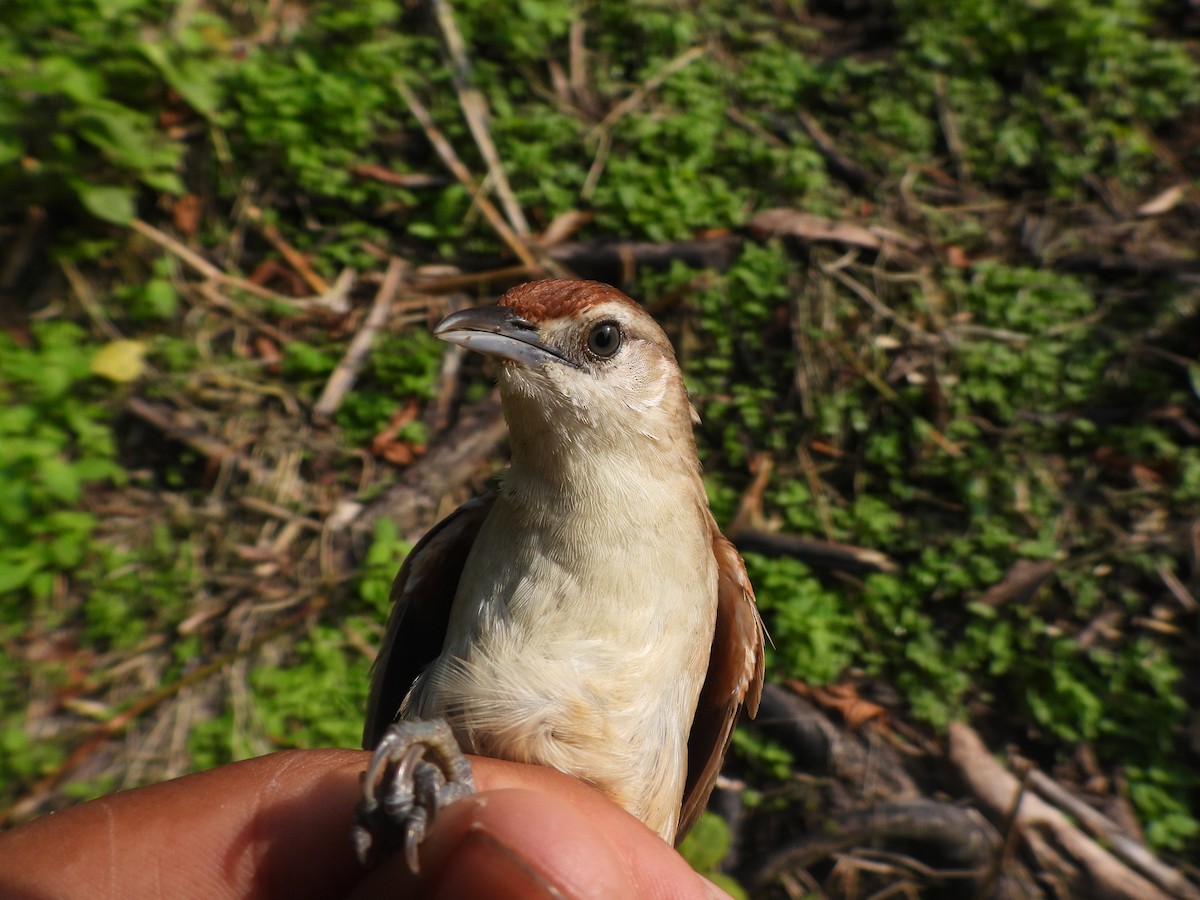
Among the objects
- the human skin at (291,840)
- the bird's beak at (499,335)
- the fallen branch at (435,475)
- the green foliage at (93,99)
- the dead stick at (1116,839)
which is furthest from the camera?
the green foliage at (93,99)

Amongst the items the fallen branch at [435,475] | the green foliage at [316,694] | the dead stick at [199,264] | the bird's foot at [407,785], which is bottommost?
the green foliage at [316,694]

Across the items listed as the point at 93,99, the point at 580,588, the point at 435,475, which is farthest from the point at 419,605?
the point at 93,99

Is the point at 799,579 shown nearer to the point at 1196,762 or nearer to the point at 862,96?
the point at 1196,762

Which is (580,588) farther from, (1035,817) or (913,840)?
(1035,817)

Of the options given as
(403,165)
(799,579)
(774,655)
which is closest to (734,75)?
(403,165)

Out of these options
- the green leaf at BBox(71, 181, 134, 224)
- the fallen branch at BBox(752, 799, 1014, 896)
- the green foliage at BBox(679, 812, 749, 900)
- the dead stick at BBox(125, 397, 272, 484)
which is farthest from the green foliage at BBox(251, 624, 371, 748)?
the green leaf at BBox(71, 181, 134, 224)

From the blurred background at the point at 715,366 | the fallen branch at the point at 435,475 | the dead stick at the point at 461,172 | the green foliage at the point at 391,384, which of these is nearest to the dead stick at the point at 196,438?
the blurred background at the point at 715,366

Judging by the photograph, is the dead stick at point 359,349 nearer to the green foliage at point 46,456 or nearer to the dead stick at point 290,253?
the dead stick at point 290,253

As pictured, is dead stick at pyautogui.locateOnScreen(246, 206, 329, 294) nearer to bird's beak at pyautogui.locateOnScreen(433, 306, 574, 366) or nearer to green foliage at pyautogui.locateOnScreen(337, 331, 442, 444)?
green foliage at pyautogui.locateOnScreen(337, 331, 442, 444)
